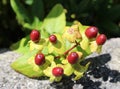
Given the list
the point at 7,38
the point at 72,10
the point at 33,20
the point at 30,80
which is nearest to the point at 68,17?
the point at 72,10

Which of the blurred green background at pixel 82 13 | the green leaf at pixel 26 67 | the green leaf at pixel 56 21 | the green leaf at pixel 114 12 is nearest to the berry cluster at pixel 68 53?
the green leaf at pixel 26 67

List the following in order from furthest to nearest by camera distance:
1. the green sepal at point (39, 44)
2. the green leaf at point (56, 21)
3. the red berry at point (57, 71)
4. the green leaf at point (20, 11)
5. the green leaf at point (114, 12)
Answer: the green leaf at point (114, 12) < the green leaf at point (20, 11) < the green leaf at point (56, 21) < the green sepal at point (39, 44) < the red berry at point (57, 71)

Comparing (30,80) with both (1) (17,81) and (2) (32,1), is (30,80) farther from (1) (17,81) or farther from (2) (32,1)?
(2) (32,1)

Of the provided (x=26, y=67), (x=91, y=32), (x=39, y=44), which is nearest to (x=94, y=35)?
(x=91, y=32)

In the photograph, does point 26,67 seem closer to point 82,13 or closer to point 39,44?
point 39,44

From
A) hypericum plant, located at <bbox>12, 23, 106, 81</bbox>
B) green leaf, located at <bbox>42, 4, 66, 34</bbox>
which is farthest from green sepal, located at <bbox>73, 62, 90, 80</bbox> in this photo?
green leaf, located at <bbox>42, 4, 66, 34</bbox>

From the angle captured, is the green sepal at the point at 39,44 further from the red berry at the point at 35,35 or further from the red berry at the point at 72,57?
the red berry at the point at 72,57
